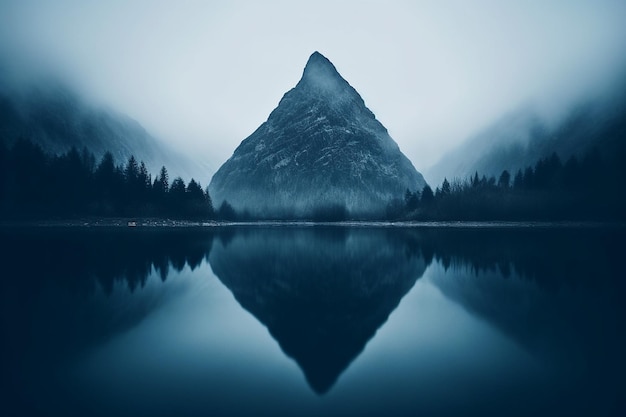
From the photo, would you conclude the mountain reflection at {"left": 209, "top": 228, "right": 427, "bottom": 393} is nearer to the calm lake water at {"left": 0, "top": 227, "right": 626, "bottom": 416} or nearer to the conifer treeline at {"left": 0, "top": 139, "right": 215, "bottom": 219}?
the calm lake water at {"left": 0, "top": 227, "right": 626, "bottom": 416}

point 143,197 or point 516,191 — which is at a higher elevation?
point 516,191

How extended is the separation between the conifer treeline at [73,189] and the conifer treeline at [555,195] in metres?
124

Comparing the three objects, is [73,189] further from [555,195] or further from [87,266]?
[555,195]

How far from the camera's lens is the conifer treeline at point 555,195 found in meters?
140

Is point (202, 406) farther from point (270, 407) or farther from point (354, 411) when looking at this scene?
point (354, 411)

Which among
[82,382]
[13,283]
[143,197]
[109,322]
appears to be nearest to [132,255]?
[13,283]

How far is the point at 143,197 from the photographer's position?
144 metres

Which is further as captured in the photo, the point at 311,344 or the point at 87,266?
the point at 87,266

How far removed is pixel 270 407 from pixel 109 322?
12001mm

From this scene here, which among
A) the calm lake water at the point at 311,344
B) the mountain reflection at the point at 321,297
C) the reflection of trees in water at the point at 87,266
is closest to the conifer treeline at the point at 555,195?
the mountain reflection at the point at 321,297

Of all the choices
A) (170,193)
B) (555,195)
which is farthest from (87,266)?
(555,195)

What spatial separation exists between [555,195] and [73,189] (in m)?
180

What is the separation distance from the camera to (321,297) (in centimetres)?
2417

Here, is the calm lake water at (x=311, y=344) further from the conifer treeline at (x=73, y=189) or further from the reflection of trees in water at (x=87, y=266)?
the conifer treeline at (x=73, y=189)
